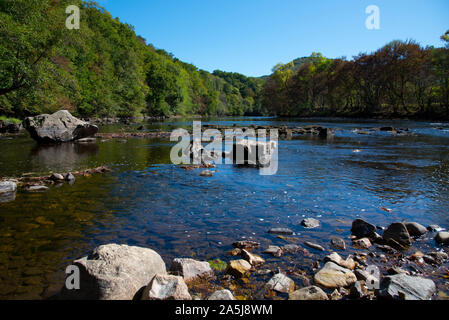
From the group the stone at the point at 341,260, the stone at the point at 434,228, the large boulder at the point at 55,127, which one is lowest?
the stone at the point at 341,260

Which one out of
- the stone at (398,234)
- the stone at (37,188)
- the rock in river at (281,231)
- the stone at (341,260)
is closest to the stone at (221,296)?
the stone at (341,260)

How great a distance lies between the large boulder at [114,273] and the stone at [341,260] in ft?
9.30

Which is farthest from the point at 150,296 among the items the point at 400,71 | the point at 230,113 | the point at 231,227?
the point at 230,113

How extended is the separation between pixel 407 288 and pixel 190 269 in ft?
10.2

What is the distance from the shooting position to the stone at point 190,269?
13.4 ft

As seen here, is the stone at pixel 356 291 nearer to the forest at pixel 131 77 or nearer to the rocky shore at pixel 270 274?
the rocky shore at pixel 270 274

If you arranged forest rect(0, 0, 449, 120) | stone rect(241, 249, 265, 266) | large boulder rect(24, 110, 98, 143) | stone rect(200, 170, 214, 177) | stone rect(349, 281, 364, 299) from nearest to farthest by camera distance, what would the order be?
stone rect(349, 281, 364, 299) < stone rect(241, 249, 265, 266) < stone rect(200, 170, 214, 177) < large boulder rect(24, 110, 98, 143) < forest rect(0, 0, 449, 120)

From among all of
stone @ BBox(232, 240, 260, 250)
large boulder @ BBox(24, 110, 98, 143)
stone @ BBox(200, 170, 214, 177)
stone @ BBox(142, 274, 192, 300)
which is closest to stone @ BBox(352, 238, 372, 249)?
stone @ BBox(232, 240, 260, 250)

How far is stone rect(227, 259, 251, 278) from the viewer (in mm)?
4207

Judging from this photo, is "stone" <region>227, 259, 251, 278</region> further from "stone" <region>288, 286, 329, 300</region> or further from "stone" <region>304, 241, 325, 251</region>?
"stone" <region>304, 241, 325, 251</region>

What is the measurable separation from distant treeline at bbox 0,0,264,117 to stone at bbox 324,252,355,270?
24649 mm

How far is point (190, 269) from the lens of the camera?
4.16 meters

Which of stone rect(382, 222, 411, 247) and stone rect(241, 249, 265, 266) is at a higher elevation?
stone rect(382, 222, 411, 247)

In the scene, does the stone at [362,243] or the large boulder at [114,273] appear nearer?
the large boulder at [114,273]
